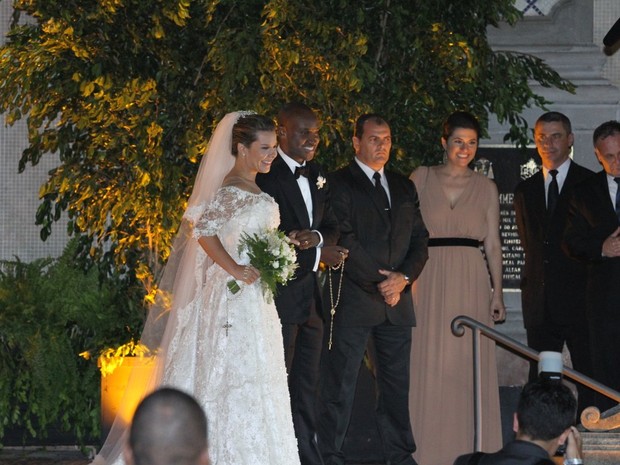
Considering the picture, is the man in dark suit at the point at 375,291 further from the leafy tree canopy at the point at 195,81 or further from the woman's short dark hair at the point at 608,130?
the woman's short dark hair at the point at 608,130

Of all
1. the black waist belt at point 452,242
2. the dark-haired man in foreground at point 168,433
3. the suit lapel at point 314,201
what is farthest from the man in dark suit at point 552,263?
the dark-haired man in foreground at point 168,433

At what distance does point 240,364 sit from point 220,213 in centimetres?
91

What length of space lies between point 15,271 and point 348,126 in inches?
129

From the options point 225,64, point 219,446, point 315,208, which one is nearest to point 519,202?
point 315,208

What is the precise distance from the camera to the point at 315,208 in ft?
28.1

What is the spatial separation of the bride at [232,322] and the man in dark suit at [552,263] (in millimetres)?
2096

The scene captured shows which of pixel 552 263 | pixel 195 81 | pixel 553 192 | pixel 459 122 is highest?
pixel 195 81

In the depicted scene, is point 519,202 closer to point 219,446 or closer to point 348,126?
point 348,126

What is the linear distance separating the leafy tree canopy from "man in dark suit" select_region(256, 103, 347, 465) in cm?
86

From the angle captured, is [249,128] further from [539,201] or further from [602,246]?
[602,246]

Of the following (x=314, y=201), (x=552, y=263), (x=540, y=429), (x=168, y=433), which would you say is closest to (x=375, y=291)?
(x=314, y=201)

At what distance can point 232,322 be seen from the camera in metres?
8.05

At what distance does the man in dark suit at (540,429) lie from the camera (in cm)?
463

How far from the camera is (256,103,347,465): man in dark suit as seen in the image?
8461 millimetres
